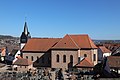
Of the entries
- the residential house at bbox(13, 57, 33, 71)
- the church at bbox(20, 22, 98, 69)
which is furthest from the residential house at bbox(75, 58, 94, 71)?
the residential house at bbox(13, 57, 33, 71)

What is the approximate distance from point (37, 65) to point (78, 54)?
10.3 m

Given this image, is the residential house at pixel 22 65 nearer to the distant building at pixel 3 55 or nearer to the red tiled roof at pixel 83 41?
the red tiled roof at pixel 83 41

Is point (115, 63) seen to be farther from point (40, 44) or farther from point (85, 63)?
point (40, 44)

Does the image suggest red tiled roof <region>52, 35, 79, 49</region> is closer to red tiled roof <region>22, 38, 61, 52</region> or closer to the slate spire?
red tiled roof <region>22, 38, 61, 52</region>

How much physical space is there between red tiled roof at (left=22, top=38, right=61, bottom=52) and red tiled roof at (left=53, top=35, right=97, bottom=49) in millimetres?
3806

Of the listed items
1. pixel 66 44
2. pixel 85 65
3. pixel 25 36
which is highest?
pixel 25 36

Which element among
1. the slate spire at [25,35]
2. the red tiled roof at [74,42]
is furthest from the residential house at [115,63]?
the slate spire at [25,35]

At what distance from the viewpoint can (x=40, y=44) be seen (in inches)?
2110

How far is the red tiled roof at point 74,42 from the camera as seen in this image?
47.8 m

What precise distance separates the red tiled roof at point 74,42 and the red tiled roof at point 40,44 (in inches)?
150

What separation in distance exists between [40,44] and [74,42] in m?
9.03

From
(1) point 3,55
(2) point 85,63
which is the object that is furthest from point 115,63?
(1) point 3,55

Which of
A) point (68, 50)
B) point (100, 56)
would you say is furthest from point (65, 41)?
point (100, 56)

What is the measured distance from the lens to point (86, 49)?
48312mm
